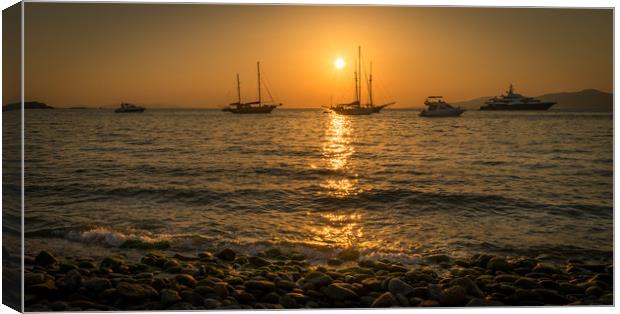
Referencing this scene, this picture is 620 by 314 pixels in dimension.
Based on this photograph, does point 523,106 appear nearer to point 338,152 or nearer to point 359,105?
point 359,105

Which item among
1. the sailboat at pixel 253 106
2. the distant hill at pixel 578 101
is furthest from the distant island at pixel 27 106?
the distant hill at pixel 578 101

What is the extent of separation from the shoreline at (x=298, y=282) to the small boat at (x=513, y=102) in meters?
1.20

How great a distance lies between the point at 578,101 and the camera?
5199 mm

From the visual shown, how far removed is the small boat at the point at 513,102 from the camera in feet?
17.7

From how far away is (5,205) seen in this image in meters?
4.59

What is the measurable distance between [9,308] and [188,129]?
1.94 m

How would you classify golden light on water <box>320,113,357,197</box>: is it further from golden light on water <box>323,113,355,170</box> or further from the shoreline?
the shoreline

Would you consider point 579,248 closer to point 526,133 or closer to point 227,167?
point 526,133

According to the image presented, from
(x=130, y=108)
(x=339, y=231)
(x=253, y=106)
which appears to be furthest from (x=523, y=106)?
(x=130, y=108)

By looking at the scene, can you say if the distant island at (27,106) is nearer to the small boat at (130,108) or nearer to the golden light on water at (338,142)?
the small boat at (130,108)

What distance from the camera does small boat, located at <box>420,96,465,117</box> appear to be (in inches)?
216

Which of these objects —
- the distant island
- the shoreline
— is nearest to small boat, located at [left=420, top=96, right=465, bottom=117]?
the shoreline

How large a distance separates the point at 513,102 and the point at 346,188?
1500mm

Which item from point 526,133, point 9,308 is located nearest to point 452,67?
point 526,133
